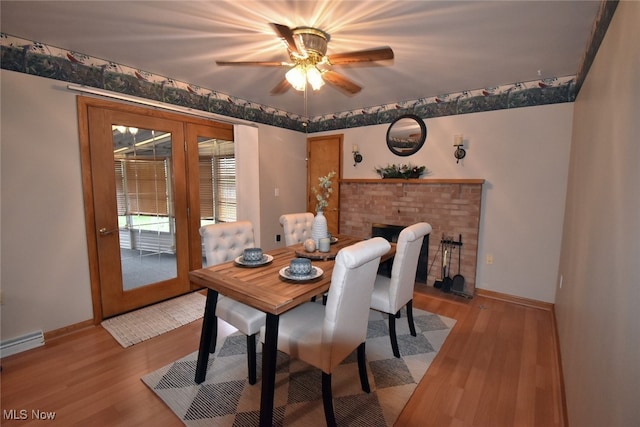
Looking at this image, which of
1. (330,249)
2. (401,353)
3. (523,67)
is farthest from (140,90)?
(523,67)

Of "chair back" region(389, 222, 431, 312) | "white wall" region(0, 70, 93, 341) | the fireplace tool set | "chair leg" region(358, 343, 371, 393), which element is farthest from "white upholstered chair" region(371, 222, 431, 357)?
"white wall" region(0, 70, 93, 341)

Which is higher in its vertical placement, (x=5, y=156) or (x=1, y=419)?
(x=5, y=156)

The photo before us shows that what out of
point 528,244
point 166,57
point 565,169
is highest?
point 166,57

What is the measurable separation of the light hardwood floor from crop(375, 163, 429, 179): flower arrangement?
186cm

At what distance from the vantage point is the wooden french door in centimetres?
260

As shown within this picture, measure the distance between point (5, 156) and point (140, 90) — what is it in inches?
47.0

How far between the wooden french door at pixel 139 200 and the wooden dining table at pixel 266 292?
1.48 metres

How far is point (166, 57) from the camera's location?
2479 millimetres

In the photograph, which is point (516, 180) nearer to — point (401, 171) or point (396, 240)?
point (401, 171)

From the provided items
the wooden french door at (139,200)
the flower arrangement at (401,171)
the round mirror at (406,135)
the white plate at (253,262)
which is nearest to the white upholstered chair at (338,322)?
the white plate at (253,262)

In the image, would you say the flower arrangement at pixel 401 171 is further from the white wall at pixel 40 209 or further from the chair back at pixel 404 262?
the white wall at pixel 40 209

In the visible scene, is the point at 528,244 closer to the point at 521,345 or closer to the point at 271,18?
the point at 521,345

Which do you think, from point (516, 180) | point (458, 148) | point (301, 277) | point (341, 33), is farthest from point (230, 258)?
point (516, 180)

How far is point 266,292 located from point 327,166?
10.8 feet
